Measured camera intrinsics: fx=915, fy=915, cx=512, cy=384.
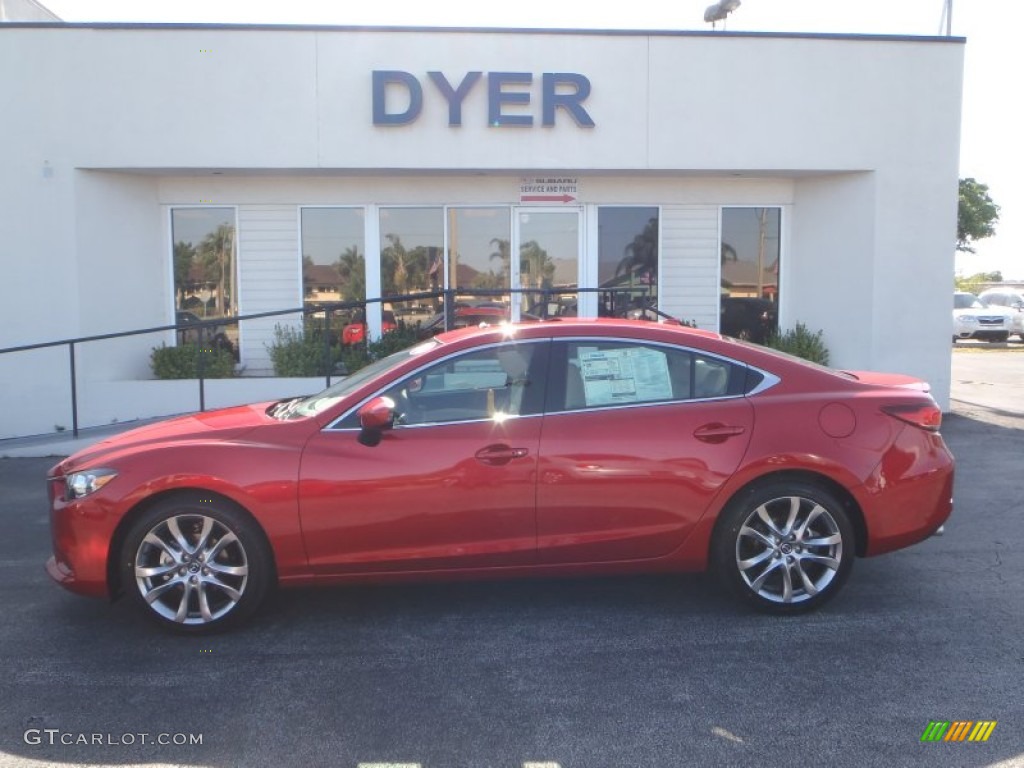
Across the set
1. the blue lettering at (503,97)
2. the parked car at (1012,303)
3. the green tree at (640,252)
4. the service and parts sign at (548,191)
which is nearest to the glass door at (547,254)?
the service and parts sign at (548,191)

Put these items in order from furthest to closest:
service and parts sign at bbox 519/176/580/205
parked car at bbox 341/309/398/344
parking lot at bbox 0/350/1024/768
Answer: service and parts sign at bbox 519/176/580/205 → parked car at bbox 341/309/398/344 → parking lot at bbox 0/350/1024/768

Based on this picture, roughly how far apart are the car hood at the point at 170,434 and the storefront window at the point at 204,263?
7.25 m

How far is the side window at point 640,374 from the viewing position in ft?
16.0

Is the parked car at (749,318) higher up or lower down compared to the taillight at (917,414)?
higher up

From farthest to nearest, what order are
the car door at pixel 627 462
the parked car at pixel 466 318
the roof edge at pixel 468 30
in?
the parked car at pixel 466 318
the roof edge at pixel 468 30
the car door at pixel 627 462

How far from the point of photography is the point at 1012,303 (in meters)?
28.7

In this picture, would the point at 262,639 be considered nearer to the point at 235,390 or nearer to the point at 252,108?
the point at 235,390

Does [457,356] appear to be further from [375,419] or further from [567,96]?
[567,96]

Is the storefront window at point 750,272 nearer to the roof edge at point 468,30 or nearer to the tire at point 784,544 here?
the roof edge at point 468,30

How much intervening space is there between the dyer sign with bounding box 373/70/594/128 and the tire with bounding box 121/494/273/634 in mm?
7194

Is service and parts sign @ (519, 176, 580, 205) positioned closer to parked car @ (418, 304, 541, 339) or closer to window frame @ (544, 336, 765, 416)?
parked car @ (418, 304, 541, 339)

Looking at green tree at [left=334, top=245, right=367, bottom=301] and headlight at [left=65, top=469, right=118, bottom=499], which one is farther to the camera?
green tree at [left=334, top=245, right=367, bottom=301]

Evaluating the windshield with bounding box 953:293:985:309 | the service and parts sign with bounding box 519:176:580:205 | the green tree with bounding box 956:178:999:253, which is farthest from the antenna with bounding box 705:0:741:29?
→ the green tree with bounding box 956:178:999:253

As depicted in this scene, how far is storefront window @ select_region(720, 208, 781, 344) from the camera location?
1242 cm
